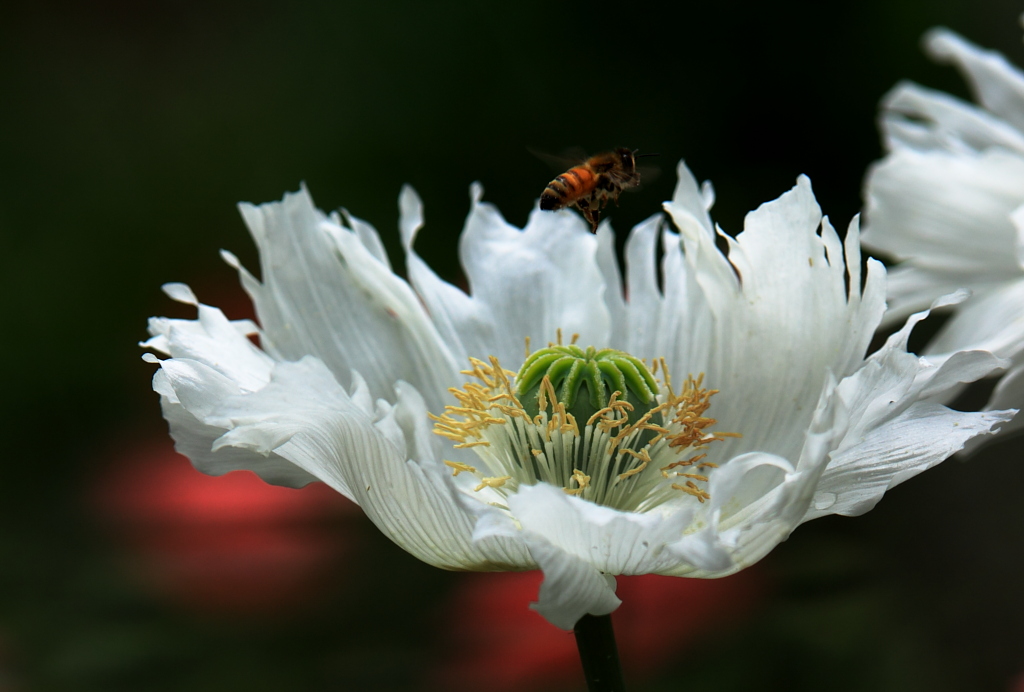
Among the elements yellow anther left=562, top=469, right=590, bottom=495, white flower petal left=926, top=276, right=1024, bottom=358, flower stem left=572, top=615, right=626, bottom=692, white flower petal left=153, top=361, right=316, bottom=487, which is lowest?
flower stem left=572, top=615, right=626, bottom=692

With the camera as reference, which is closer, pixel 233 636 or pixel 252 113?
pixel 233 636

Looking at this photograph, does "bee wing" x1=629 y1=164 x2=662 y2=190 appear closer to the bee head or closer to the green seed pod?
the bee head

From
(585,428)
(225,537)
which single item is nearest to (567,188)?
(585,428)

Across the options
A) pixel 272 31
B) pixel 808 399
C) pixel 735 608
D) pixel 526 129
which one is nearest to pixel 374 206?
pixel 526 129

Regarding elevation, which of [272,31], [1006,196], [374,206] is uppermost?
[272,31]

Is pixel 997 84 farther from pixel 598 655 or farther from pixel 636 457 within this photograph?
pixel 598 655

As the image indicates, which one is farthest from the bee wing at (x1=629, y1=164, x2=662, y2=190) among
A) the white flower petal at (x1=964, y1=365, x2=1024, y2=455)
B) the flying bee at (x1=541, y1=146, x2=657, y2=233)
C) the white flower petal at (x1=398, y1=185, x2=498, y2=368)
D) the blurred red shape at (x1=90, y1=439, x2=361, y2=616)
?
the blurred red shape at (x1=90, y1=439, x2=361, y2=616)

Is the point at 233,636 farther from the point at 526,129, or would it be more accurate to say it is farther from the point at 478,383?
the point at 526,129

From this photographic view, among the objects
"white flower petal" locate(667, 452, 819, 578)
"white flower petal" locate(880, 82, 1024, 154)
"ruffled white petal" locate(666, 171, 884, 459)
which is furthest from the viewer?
"white flower petal" locate(880, 82, 1024, 154)
